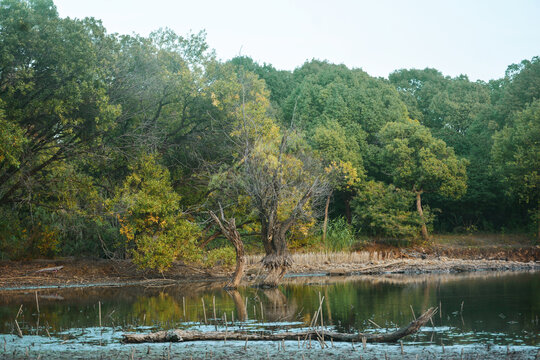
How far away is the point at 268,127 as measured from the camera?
3509 cm

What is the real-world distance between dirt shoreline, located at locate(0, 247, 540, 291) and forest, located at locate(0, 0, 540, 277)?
1.41m

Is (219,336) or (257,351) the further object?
(219,336)

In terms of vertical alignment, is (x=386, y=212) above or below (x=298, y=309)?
above

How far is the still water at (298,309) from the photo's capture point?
16.4m

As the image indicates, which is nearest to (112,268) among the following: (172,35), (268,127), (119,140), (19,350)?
(119,140)

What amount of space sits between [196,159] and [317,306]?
18.4 metres

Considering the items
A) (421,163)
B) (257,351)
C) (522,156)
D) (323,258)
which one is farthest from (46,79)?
(522,156)

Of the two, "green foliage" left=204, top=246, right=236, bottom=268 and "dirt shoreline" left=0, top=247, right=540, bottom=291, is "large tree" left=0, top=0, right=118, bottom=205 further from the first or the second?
"green foliage" left=204, top=246, right=236, bottom=268

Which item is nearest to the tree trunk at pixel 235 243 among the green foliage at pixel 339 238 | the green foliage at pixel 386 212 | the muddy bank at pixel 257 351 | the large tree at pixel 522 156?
the muddy bank at pixel 257 351

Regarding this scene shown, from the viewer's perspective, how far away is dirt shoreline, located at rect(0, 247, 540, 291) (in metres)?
32.1

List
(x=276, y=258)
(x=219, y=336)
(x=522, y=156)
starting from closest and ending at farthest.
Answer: (x=219, y=336) < (x=276, y=258) < (x=522, y=156)

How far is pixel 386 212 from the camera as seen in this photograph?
47688 mm

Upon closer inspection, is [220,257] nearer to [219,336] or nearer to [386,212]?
[386,212]

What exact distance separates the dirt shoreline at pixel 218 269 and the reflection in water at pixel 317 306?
9.45ft
